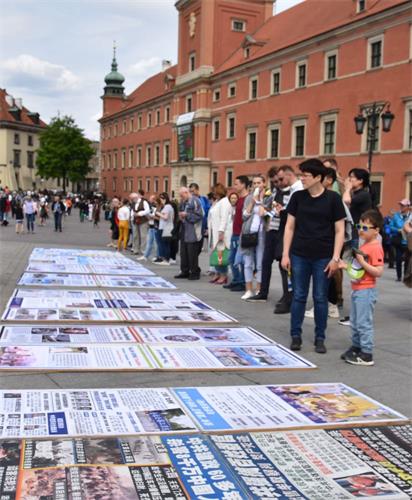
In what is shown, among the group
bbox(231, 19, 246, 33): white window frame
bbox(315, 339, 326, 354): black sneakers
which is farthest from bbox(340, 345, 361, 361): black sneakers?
bbox(231, 19, 246, 33): white window frame

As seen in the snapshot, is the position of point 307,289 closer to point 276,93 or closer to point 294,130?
point 294,130

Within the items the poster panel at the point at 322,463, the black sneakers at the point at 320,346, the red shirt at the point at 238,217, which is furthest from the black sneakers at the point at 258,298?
the poster panel at the point at 322,463

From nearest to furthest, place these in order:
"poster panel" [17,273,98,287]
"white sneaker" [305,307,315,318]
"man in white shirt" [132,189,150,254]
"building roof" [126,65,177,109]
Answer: "white sneaker" [305,307,315,318] → "poster panel" [17,273,98,287] → "man in white shirt" [132,189,150,254] → "building roof" [126,65,177,109]

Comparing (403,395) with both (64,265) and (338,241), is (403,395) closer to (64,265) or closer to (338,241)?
(338,241)

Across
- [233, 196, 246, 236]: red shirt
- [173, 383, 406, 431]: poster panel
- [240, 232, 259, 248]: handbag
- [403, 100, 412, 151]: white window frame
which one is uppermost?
[403, 100, 412, 151]: white window frame

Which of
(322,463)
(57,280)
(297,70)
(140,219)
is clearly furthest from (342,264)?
(297,70)

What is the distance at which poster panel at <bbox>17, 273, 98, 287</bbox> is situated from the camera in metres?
9.87

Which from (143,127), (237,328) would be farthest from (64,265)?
(143,127)

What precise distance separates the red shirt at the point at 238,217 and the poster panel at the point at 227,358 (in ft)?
13.7

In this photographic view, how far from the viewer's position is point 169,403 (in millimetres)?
4105

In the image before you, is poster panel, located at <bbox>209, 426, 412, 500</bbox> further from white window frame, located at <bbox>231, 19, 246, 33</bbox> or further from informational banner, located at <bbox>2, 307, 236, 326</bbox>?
white window frame, located at <bbox>231, 19, 246, 33</bbox>

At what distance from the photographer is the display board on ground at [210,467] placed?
286 centimetres

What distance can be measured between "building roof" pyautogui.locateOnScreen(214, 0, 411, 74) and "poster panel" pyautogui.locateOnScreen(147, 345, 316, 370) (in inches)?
1129

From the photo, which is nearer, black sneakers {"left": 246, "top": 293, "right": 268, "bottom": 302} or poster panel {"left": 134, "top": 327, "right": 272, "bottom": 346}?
poster panel {"left": 134, "top": 327, "right": 272, "bottom": 346}
